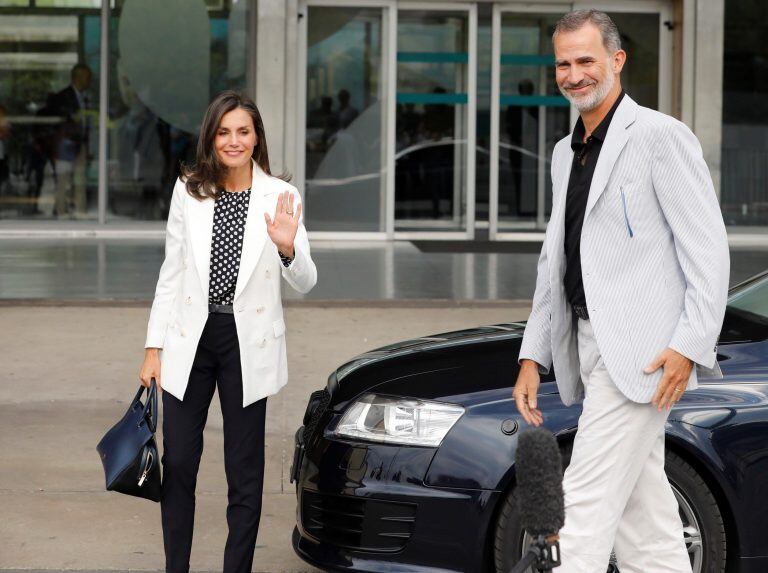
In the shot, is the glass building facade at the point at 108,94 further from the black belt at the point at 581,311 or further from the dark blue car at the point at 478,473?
the black belt at the point at 581,311

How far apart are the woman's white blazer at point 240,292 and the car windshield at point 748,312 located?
1.51 metres

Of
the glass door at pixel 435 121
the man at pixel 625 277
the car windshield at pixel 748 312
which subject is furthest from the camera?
the glass door at pixel 435 121

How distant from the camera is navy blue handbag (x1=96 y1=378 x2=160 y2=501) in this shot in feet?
14.1

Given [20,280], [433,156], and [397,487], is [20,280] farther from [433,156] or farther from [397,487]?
[397,487]

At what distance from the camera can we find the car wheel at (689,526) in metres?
4.22

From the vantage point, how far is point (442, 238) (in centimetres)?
1838

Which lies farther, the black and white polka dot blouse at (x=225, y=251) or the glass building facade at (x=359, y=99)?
the glass building facade at (x=359, y=99)

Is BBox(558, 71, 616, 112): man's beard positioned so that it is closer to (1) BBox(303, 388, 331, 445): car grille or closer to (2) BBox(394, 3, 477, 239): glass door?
(1) BBox(303, 388, 331, 445): car grille

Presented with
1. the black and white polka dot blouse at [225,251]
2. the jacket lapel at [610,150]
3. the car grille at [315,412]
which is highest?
the jacket lapel at [610,150]

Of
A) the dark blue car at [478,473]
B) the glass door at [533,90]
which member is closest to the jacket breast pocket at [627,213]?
the dark blue car at [478,473]

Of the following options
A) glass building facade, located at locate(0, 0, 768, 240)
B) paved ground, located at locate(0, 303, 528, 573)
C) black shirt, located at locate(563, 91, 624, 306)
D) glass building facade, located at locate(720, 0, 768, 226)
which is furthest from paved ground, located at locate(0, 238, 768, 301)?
black shirt, located at locate(563, 91, 624, 306)

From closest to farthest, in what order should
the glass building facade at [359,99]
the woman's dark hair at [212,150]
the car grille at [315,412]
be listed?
the woman's dark hair at [212,150] < the car grille at [315,412] < the glass building facade at [359,99]

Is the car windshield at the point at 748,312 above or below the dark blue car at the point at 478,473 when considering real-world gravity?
above

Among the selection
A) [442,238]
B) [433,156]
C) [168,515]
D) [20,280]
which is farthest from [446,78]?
[168,515]
